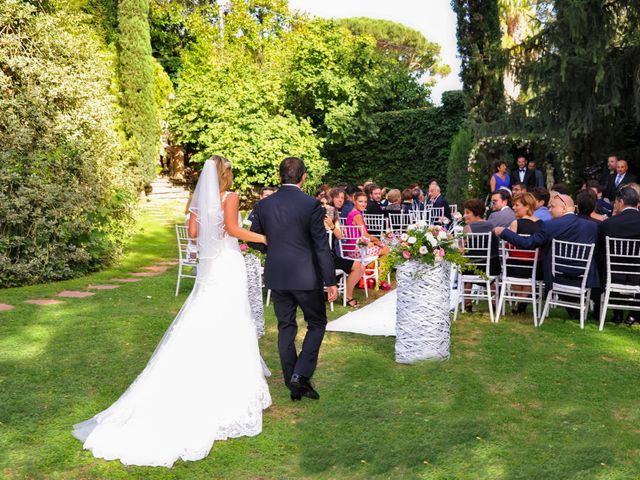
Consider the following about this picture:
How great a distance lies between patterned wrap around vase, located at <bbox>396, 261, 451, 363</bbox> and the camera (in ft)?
19.6

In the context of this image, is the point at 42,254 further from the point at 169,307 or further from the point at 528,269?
the point at 528,269

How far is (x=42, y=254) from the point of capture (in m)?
10.8

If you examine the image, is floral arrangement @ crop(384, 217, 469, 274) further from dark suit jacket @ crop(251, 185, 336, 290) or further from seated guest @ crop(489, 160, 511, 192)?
seated guest @ crop(489, 160, 511, 192)

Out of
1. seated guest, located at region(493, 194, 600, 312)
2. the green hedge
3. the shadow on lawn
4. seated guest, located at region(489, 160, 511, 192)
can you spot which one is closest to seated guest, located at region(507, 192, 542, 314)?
seated guest, located at region(493, 194, 600, 312)

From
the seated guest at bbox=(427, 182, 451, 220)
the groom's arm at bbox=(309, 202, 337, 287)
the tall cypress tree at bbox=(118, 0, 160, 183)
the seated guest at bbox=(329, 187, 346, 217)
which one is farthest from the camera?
the tall cypress tree at bbox=(118, 0, 160, 183)

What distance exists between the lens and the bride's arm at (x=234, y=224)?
4887 millimetres

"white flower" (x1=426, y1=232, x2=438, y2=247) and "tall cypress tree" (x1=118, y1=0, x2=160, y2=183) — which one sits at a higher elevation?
"tall cypress tree" (x1=118, y1=0, x2=160, y2=183)

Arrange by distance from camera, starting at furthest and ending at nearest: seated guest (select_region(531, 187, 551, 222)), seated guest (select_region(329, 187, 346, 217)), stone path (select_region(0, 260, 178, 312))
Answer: seated guest (select_region(329, 187, 346, 217)) < stone path (select_region(0, 260, 178, 312)) < seated guest (select_region(531, 187, 551, 222))

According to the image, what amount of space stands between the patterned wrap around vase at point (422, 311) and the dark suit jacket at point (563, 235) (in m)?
1.62

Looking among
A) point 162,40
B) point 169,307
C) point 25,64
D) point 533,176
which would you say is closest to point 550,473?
point 169,307

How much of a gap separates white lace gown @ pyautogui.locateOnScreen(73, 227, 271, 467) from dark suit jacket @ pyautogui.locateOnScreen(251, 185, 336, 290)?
28 centimetres

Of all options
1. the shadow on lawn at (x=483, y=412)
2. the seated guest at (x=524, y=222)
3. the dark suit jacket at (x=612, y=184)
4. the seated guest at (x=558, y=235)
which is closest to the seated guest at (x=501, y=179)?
the dark suit jacket at (x=612, y=184)

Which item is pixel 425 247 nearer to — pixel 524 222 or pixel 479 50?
pixel 524 222

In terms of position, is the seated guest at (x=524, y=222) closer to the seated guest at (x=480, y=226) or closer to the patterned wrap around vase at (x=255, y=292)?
the seated guest at (x=480, y=226)
